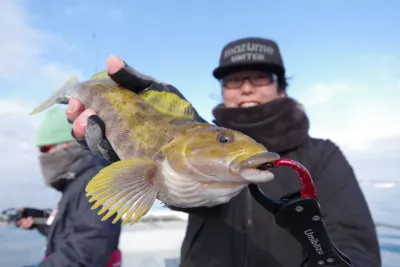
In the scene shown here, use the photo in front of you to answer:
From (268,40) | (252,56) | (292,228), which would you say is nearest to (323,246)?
(292,228)

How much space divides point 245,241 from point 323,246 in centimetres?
133

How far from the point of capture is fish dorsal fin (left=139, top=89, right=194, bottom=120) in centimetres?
266

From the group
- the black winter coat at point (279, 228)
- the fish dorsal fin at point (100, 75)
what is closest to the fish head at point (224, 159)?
the fish dorsal fin at point (100, 75)

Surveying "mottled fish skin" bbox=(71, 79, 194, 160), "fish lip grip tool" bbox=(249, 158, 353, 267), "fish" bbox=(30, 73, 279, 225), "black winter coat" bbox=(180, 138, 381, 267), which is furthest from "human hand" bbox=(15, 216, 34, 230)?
"fish lip grip tool" bbox=(249, 158, 353, 267)

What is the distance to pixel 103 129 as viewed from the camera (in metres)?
2.77

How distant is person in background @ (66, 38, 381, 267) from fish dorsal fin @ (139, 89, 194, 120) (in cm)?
16

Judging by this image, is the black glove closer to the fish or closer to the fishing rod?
the fishing rod

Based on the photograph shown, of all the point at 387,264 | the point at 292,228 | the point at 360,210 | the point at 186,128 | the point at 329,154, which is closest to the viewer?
the point at 292,228

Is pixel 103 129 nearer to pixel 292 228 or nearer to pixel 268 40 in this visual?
pixel 292 228

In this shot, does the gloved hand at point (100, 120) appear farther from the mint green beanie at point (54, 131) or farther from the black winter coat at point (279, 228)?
the mint green beanie at point (54, 131)

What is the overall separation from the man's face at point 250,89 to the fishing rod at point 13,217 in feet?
16.1

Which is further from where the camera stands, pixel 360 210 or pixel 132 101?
pixel 360 210

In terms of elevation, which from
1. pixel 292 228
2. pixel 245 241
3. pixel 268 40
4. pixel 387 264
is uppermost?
pixel 268 40

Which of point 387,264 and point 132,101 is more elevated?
point 132,101
